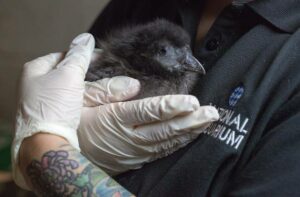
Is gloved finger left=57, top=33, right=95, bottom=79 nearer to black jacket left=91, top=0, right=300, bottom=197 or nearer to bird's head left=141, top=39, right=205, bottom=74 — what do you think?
bird's head left=141, top=39, right=205, bottom=74

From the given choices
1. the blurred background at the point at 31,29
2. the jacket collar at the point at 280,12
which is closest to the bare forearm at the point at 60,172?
the jacket collar at the point at 280,12

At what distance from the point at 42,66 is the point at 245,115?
0.59 metres

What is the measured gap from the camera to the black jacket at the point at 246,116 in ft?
2.65

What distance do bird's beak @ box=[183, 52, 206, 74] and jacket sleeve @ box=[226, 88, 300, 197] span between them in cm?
26

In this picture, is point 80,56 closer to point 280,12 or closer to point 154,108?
point 154,108

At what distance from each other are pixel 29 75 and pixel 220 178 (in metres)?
0.57

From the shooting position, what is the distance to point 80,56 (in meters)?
1.15

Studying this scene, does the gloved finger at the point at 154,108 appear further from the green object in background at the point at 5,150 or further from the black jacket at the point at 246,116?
the green object in background at the point at 5,150

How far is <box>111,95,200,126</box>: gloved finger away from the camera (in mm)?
945

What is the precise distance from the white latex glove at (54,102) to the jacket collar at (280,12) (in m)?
0.43

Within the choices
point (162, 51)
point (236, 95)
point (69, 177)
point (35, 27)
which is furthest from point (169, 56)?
point (35, 27)

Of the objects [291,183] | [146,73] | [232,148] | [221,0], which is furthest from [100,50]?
[291,183]

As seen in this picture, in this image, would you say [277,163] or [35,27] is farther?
[35,27]

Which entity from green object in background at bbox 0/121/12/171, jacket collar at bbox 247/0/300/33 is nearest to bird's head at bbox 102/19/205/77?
jacket collar at bbox 247/0/300/33
